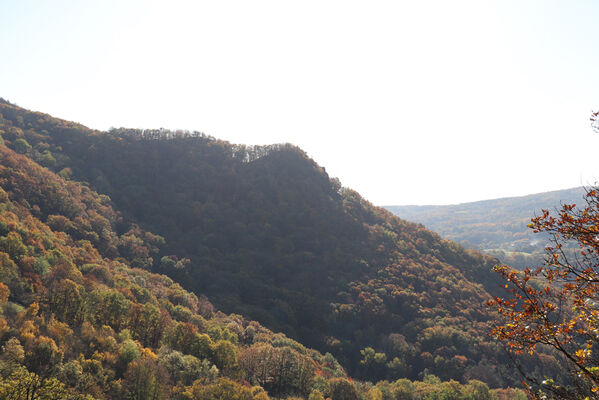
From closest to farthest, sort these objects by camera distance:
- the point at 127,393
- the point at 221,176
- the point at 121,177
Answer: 1. the point at 127,393
2. the point at 121,177
3. the point at 221,176

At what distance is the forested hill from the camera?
103125 mm

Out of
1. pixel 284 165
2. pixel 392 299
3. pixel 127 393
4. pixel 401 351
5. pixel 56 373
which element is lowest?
pixel 401 351

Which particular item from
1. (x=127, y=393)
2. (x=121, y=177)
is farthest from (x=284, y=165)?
(x=127, y=393)

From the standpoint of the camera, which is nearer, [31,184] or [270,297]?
[31,184]

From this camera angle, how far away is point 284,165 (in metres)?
191

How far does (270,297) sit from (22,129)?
456ft

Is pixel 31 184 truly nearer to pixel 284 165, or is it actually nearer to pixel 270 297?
pixel 270 297

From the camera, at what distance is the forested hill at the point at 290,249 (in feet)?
338

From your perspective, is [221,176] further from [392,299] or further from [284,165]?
[392,299]

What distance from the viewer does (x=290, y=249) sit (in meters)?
153

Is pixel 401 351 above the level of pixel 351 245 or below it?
below

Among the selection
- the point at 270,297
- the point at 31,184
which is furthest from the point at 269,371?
the point at 31,184

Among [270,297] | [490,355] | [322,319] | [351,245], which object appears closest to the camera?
[490,355]

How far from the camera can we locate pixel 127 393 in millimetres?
40250
